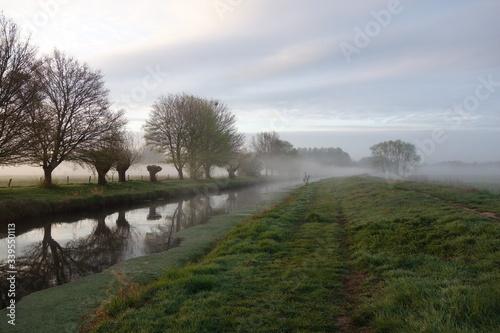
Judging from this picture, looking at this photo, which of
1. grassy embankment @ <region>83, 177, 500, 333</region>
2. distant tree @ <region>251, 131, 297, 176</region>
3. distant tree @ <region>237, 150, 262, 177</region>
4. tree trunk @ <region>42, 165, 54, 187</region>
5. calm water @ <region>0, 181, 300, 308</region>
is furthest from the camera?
distant tree @ <region>251, 131, 297, 176</region>

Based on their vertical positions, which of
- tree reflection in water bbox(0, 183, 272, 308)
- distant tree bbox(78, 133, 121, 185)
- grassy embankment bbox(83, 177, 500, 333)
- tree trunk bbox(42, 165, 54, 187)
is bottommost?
tree reflection in water bbox(0, 183, 272, 308)

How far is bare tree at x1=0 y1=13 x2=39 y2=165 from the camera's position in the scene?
2108cm

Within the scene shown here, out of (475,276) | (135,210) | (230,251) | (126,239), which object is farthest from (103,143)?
(475,276)

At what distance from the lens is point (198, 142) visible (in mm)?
50844

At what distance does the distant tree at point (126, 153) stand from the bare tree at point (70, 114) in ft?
10.1

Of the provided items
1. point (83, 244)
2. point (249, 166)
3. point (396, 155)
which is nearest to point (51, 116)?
point (83, 244)

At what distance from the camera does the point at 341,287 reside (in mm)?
7059

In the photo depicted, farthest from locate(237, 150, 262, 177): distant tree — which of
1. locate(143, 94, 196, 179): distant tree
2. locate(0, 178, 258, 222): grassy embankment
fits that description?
locate(0, 178, 258, 222): grassy embankment

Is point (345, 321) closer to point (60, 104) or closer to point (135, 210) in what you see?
point (135, 210)

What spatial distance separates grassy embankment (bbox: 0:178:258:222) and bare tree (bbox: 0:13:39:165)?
3.30m

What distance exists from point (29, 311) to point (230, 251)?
569cm

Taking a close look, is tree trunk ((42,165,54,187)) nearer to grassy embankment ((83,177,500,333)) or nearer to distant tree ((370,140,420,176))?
grassy embankment ((83,177,500,333))

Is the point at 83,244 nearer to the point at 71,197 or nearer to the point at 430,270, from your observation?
the point at 71,197

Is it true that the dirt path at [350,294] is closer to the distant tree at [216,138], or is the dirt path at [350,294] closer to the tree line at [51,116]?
the tree line at [51,116]
